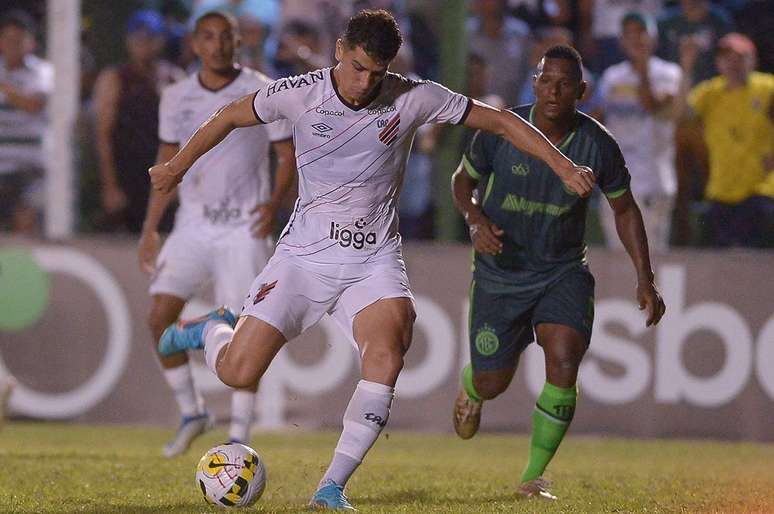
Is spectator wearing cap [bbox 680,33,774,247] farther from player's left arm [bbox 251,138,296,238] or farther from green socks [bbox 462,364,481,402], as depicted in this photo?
player's left arm [bbox 251,138,296,238]

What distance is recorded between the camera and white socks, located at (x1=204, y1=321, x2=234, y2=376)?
744cm

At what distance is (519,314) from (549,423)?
0.68 meters

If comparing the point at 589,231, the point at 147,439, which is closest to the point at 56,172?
the point at 147,439

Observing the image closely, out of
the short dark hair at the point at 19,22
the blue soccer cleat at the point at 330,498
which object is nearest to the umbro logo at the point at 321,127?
the blue soccer cleat at the point at 330,498

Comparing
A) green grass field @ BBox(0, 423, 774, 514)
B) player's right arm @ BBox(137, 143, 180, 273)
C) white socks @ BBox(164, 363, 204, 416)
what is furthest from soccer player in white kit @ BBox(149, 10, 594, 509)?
white socks @ BBox(164, 363, 204, 416)

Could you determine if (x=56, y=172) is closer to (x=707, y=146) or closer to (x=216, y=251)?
(x=216, y=251)

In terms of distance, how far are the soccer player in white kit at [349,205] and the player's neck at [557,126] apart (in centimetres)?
97

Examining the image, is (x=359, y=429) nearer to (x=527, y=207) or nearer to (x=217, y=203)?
(x=527, y=207)

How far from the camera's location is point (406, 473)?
8.90 metres

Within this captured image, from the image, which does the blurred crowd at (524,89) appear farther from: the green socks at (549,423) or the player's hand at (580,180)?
the player's hand at (580,180)

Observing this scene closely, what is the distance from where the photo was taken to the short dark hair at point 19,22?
13352 mm

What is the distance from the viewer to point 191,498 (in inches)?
291

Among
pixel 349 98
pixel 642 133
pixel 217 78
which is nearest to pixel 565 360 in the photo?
pixel 349 98

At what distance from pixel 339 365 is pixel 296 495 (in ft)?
14.6
